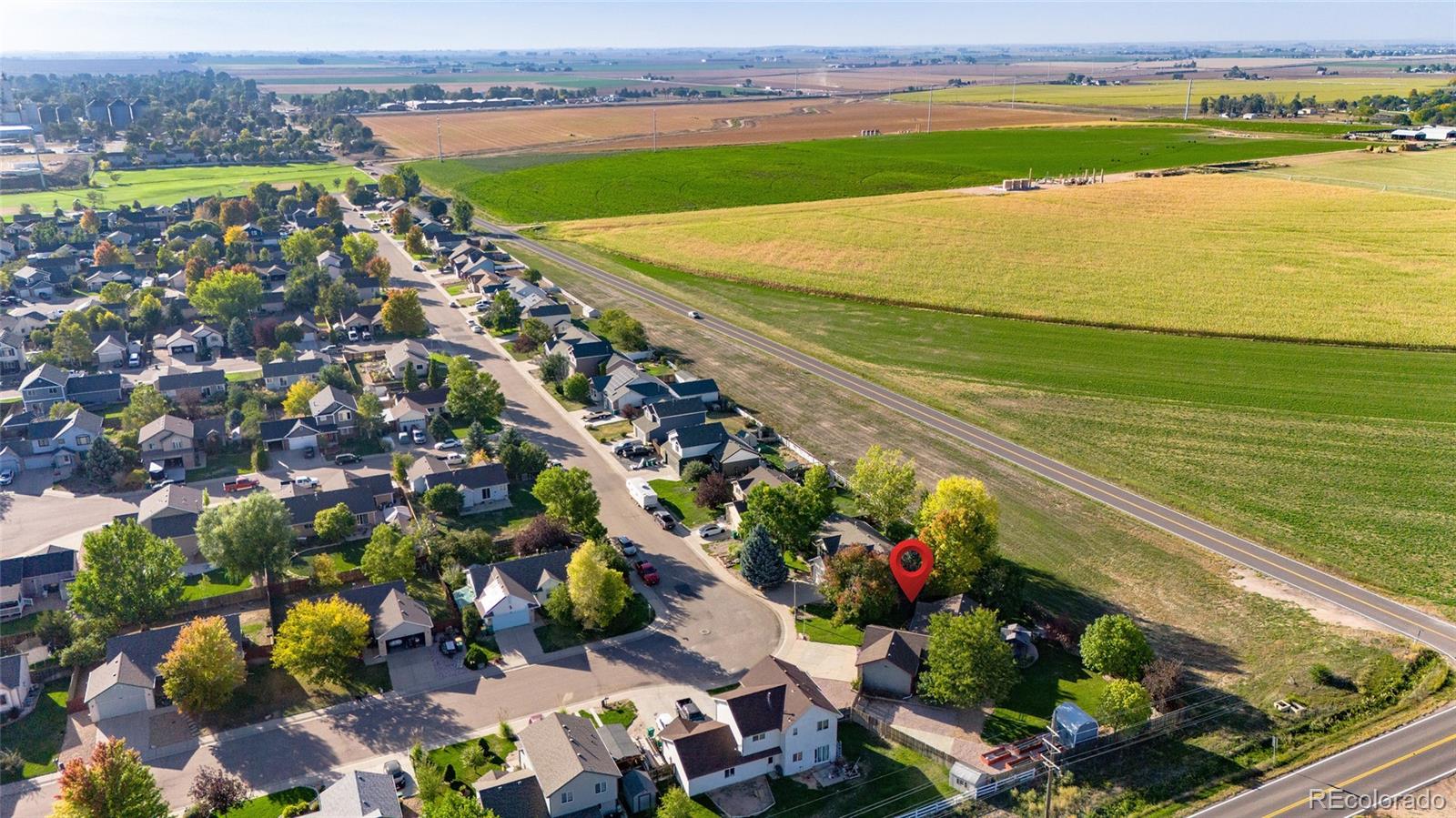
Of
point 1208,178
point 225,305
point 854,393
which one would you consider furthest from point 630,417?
point 1208,178

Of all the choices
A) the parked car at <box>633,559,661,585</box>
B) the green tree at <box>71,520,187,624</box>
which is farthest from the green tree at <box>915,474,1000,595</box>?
the green tree at <box>71,520,187,624</box>

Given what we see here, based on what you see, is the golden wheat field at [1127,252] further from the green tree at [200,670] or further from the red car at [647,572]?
the green tree at [200,670]

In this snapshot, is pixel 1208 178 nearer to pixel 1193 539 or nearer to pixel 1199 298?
pixel 1199 298

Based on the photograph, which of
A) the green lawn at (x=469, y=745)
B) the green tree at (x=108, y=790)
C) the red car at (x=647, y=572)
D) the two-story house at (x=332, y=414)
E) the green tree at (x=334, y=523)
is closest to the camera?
the green tree at (x=108, y=790)

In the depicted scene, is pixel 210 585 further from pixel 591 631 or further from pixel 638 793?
pixel 638 793

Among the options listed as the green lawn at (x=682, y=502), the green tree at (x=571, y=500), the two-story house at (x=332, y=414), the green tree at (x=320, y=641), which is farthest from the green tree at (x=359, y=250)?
the green tree at (x=320, y=641)

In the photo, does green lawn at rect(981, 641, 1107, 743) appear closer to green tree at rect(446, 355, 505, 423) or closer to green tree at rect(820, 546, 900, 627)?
green tree at rect(820, 546, 900, 627)
